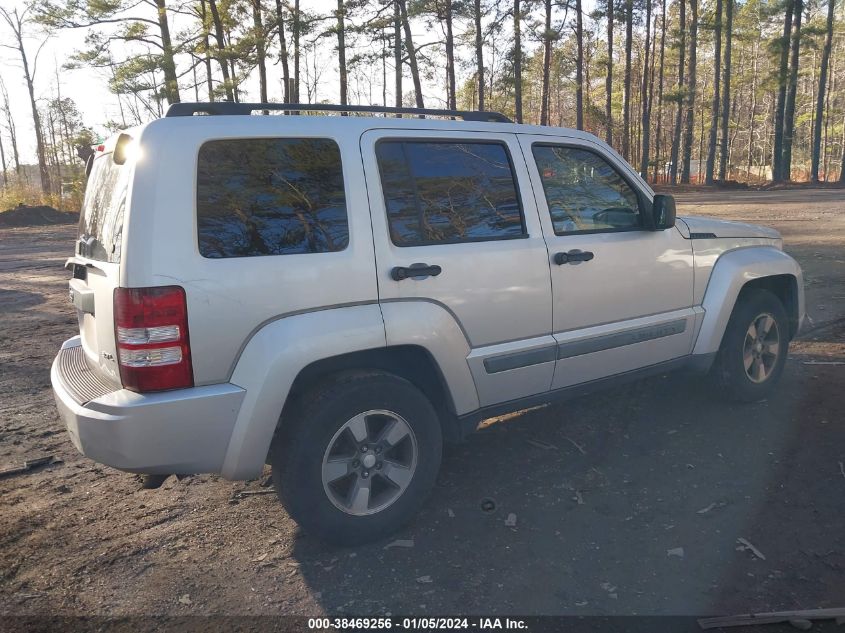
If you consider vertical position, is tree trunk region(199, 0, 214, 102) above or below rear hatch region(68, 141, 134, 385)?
above

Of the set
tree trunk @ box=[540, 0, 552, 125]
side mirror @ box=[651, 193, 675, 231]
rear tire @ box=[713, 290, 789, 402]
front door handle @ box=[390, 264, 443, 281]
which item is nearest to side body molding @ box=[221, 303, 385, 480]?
front door handle @ box=[390, 264, 443, 281]

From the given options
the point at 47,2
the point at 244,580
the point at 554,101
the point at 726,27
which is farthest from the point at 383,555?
the point at 554,101

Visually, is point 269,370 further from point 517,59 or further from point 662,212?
point 517,59

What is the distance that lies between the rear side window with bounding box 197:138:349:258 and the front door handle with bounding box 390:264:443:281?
282 millimetres

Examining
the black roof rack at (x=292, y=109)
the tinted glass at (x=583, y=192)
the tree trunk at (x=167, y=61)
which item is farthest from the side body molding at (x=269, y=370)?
the tree trunk at (x=167, y=61)

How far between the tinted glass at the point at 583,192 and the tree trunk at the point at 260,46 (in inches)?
1216

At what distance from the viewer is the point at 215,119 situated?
2939mm

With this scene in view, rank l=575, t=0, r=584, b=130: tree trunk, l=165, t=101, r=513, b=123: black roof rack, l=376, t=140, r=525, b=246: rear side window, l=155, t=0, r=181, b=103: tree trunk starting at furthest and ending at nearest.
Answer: l=575, t=0, r=584, b=130: tree trunk, l=155, t=0, r=181, b=103: tree trunk, l=376, t=140, r=525, b=246: rear side window, l=165, t=101, r=513, b=123: black roof rack

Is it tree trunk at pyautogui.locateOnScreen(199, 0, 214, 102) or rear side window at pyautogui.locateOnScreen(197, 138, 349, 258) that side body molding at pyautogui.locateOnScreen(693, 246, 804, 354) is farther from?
tree trunk at pyautogui.locateOnScreen(199, 0, 214, 102)

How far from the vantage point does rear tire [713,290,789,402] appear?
4727 mm

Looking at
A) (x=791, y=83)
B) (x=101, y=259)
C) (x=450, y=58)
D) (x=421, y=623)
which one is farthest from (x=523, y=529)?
(x=791, y=83)

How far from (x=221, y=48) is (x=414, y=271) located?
106 feet

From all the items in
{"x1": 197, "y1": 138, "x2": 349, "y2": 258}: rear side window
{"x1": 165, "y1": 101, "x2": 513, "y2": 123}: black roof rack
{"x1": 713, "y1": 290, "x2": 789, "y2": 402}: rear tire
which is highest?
{"x1": 165, "y1": 101, "x2": 513, "y2": 123}: black roof rack

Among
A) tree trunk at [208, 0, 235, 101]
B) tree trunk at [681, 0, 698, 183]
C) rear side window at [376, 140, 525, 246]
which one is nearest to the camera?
rear side window at [376, 140, 525, 246]
